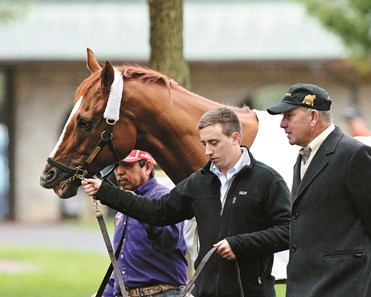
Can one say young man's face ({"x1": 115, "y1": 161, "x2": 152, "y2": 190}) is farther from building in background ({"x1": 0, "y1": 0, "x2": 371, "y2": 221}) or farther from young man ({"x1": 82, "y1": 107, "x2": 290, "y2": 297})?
building in background ({"x1": 0, "y1": 0, "x2": 371, "y2": 221})

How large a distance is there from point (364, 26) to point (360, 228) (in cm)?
1859

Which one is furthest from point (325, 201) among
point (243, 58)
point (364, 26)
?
point (243, 58)

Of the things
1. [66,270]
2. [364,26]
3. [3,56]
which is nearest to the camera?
[66,270]

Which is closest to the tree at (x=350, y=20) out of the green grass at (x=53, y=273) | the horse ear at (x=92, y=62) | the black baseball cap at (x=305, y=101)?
the green grass at (x=53, y=273)

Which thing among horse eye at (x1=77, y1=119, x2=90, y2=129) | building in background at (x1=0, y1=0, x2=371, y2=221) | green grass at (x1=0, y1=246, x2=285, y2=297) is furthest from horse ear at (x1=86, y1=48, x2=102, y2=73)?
building in background at (x1=0, y1=0, x2=371, y2=221)

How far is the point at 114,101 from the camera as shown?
270 inches

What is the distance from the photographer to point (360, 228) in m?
5.48

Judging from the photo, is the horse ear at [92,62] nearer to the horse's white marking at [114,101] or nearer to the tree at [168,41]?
the horse's white marking at [114,101]

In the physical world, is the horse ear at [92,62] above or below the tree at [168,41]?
above

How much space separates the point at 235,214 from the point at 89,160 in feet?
4.40

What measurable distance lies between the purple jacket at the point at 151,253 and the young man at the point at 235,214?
840 millimetres

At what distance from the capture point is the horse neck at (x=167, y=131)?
7.04 meters

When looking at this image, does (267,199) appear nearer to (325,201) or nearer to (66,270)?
(325,201)

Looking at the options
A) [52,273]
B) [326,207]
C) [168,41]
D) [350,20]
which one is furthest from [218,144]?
[350,20]
